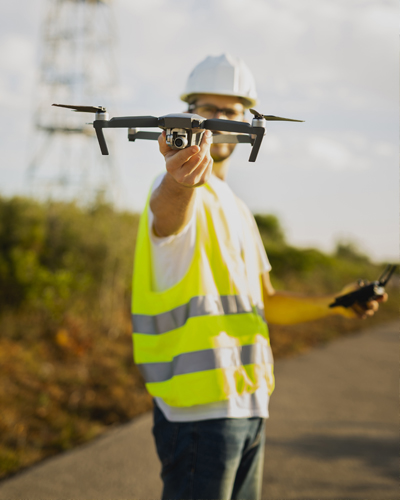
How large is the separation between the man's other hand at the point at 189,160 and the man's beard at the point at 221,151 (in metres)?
0.68

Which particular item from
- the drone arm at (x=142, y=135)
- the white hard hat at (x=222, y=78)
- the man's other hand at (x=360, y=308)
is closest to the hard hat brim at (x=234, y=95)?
the white hard hat at (x=222, y=78)

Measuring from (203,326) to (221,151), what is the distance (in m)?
0.84

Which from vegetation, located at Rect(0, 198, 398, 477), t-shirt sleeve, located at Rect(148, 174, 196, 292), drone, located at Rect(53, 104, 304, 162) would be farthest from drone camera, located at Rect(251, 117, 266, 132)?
vegetation, located at Rect(0, 198, 398, 477)

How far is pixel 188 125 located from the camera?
4.16 feet

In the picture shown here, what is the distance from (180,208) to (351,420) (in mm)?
4299

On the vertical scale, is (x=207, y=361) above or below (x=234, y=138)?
below

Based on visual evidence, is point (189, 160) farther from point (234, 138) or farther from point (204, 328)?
point (204, 328)

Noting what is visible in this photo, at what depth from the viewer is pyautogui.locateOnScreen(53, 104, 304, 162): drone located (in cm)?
127

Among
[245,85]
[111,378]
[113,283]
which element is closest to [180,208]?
[245,85]

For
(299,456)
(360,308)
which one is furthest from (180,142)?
(299,456)

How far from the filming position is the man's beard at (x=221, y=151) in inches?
81.9

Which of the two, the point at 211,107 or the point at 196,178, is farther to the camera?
the point at 211,107

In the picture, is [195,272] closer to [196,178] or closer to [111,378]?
[196,178]

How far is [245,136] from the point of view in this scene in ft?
4.54
